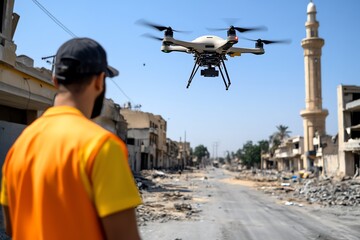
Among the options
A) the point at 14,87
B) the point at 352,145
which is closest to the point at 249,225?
the point at 14,87

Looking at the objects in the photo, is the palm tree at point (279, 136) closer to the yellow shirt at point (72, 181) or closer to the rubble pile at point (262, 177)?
the rubble pile at point (262, 177)

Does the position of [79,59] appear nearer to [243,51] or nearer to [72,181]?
[72,181]

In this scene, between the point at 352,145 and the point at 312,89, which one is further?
the point at 312,89

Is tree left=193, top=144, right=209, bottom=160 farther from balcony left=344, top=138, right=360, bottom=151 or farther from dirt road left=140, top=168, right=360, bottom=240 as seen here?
dirt road left=140, top=168, right=360, bottom=240

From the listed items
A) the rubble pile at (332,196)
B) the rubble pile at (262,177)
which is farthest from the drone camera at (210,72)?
the rubble pile at (262,177)

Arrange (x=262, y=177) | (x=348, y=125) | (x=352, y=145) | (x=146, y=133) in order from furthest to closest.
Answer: (x=146, y=133)
(x=262, y=177)
(x=348, y=125)
(x=352, y=145)

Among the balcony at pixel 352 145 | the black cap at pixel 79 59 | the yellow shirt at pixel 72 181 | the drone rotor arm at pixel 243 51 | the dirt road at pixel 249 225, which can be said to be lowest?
the dirt road at pixel 249 225

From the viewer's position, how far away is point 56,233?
1.42m

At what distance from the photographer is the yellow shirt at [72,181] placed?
4.45ft

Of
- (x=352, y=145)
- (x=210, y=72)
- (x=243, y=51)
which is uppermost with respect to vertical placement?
(x=243, y=51)

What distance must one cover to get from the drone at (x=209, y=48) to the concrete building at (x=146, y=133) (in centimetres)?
4665

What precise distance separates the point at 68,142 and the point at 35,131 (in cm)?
24

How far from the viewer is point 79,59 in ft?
5.26

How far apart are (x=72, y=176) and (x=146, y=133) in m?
57.7
